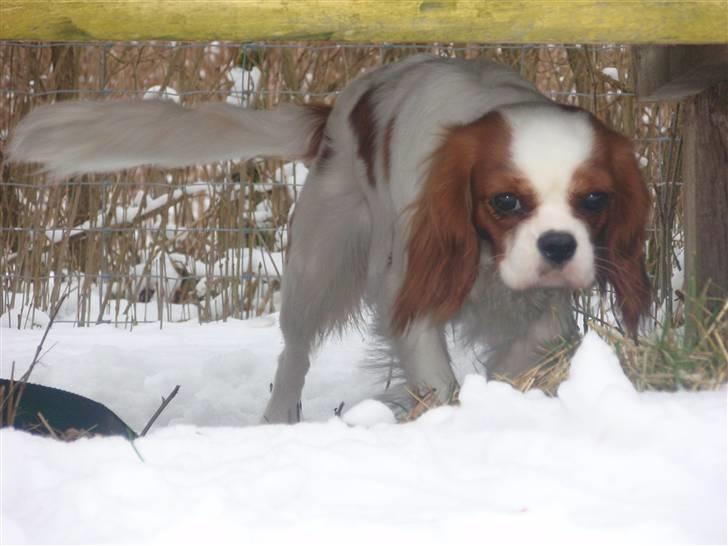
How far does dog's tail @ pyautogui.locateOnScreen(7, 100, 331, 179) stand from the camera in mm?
3148

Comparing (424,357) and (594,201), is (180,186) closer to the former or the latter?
(424,357)

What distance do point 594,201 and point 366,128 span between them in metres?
0.67

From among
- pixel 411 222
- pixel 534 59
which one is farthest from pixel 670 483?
pixel 534 59

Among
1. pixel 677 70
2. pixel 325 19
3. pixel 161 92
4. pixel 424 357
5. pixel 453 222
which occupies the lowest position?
pixel 424 357

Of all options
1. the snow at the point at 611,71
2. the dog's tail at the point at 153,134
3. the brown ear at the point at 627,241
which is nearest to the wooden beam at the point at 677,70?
the brown ear at the point at 627,241

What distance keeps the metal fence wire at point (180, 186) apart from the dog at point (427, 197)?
143 centimetres

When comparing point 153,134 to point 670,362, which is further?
point 153,134

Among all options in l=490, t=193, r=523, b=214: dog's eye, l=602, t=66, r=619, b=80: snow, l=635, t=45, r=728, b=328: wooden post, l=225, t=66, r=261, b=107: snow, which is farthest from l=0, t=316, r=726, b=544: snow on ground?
l=602, t=66, r=619, b=80: snow

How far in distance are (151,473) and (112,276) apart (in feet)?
11.0

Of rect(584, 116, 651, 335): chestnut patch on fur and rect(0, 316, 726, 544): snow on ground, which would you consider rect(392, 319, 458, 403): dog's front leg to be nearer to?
rect(584, 116, 651, 335): chestnut patch on fur

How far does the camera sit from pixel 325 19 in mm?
2107

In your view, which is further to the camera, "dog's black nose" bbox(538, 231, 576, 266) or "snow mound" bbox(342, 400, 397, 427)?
"dog's black nose" bbox(538, 231, 576, 266)

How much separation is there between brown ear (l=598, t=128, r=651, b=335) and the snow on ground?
3.23 ft

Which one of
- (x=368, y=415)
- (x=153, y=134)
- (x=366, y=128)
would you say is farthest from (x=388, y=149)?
(x=368, y=415)
